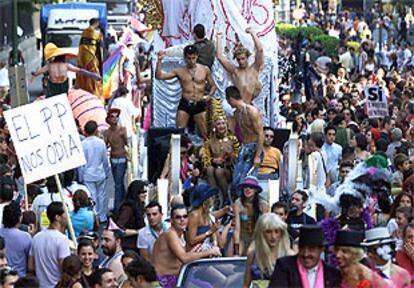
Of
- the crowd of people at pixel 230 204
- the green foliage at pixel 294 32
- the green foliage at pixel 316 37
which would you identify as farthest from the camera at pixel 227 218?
the green foliage at pixel 294 32

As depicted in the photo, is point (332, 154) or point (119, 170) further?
point (119, 170)

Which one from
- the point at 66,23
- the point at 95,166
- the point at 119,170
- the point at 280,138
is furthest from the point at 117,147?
the point at 66,23

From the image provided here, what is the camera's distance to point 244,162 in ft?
61.1

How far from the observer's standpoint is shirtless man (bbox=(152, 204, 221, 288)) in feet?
46.9

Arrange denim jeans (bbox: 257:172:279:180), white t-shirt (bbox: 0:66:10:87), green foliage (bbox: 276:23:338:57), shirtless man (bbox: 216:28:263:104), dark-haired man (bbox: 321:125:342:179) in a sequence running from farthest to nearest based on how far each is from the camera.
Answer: green foliage (bbox: 276:23:338:57), white t-shirt (bbox: 0:66:10:87), dark-haired man (bbox: 321:125:342:179), shirtless man (bbox: 216:28:263:104), denim jeans (bbox: 257:172:279:180)

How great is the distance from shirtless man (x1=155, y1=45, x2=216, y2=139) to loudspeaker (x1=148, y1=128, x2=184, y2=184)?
0.23m

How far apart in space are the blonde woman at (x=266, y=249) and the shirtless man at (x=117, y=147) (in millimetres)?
10316

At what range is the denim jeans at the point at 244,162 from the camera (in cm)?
1853

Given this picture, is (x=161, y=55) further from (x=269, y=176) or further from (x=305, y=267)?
(x=305, y=267)

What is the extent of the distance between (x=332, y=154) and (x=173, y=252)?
6.99 metres

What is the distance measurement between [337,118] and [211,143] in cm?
382

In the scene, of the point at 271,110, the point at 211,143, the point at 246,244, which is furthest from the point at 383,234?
the point at 271,110

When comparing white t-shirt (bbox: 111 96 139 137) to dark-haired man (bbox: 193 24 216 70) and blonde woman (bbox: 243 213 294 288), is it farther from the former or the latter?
blonde woman (bbox: 243 213 294 288)

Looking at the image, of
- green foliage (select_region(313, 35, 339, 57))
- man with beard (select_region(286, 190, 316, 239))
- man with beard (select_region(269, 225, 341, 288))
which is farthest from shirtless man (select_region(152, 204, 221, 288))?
green foliage (select_region(313, 35, 339, 57))
